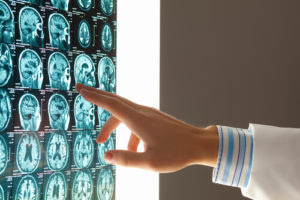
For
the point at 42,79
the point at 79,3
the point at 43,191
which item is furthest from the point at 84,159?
the point at 79,3

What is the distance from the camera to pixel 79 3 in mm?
1269

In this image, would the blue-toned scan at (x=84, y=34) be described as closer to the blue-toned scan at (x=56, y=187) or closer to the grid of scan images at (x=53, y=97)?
the grid of scan images at (x=53, y=97)

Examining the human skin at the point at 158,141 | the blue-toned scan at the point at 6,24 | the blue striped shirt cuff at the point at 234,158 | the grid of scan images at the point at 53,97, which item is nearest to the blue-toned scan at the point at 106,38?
the grid of scan images at the point at 53,97

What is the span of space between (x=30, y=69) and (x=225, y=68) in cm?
83

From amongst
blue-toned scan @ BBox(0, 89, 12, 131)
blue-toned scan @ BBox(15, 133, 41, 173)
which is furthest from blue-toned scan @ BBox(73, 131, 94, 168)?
blue-toned scan @ BBox(0, 89, 12, 131)

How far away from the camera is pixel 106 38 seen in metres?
1.36

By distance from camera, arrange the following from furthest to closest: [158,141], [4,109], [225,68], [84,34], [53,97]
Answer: [225,68] → [84,34] → [53,97] → [4,109] → [158,141]

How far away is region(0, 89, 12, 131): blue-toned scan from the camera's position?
104 centimetres

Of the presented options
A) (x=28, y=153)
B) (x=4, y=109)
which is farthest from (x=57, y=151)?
(x=4, y=109)

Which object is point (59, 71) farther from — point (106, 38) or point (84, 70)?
point (106, 38)

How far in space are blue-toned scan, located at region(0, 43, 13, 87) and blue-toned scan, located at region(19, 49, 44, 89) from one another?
0.12 feet

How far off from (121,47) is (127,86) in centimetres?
17

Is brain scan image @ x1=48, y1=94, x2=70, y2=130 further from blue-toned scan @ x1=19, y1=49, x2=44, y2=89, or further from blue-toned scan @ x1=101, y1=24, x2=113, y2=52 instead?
blue-toned scan @ x1=101, y1=24, x2=113, y2=52

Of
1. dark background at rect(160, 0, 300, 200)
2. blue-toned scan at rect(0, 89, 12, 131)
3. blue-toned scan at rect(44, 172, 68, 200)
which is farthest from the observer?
dark background at rect(160, 0, 300, 200)
